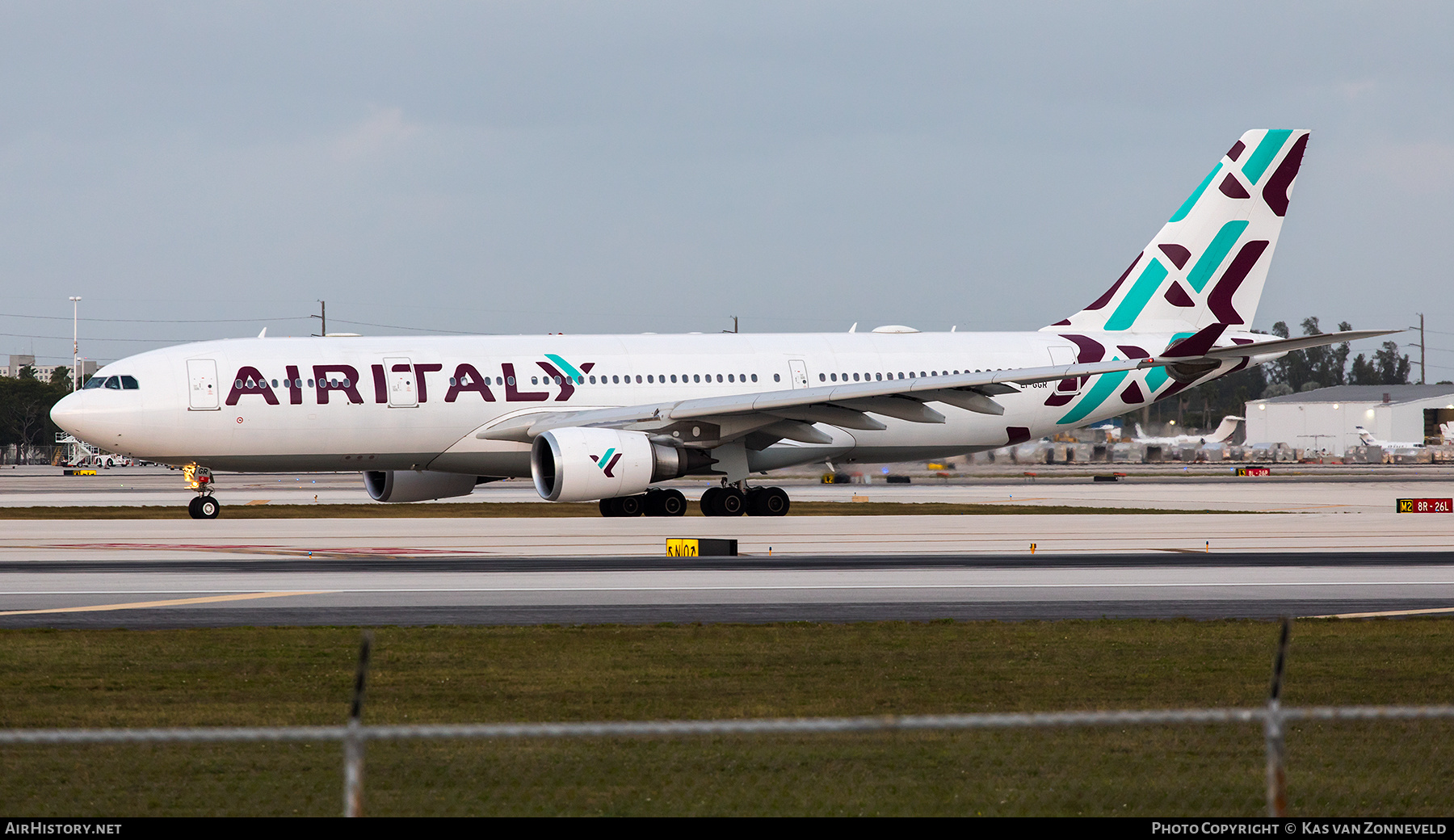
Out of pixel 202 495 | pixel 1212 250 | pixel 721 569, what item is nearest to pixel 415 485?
pixel 202 495

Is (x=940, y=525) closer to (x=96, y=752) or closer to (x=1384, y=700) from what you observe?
(x=1384, y=700)

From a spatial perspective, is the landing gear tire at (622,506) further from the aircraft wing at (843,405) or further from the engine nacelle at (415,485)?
the engine nacelle at (415,485)

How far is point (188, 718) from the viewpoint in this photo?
11039 mm

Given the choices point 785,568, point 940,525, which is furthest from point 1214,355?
point 785,568

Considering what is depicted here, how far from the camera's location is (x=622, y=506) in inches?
1436

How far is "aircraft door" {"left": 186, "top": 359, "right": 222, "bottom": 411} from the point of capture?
3456cm

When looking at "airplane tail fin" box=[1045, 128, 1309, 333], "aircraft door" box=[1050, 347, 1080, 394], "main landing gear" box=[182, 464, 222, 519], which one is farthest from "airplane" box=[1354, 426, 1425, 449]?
"main landing gear" box=[182, 464, 222, 519]

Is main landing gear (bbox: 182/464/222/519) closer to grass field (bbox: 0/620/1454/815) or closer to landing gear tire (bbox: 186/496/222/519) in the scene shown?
landing gear tire (bbox: 186/496/222/519)

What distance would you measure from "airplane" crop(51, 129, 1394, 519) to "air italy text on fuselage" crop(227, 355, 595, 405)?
0.14 ft

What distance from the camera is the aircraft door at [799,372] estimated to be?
38562mm

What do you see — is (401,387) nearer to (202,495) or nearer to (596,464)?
(202,495)

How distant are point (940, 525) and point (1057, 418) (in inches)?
366

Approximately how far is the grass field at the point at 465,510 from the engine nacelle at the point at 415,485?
1.26ft

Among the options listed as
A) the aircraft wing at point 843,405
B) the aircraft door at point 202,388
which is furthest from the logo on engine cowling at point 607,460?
the aircraft door at point 202,388
